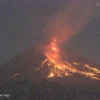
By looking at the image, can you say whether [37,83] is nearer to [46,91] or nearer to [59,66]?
[46,91]

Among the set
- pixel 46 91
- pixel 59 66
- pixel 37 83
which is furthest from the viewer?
pixel 59 66

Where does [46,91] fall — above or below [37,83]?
below

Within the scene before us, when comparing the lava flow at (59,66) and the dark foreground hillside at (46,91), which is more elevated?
the lava flow at (59,66)

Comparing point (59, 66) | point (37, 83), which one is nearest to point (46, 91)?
point (37, 83)

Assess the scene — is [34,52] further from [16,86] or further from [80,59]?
[16,86]

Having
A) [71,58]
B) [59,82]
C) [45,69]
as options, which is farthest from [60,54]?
[59,82]
